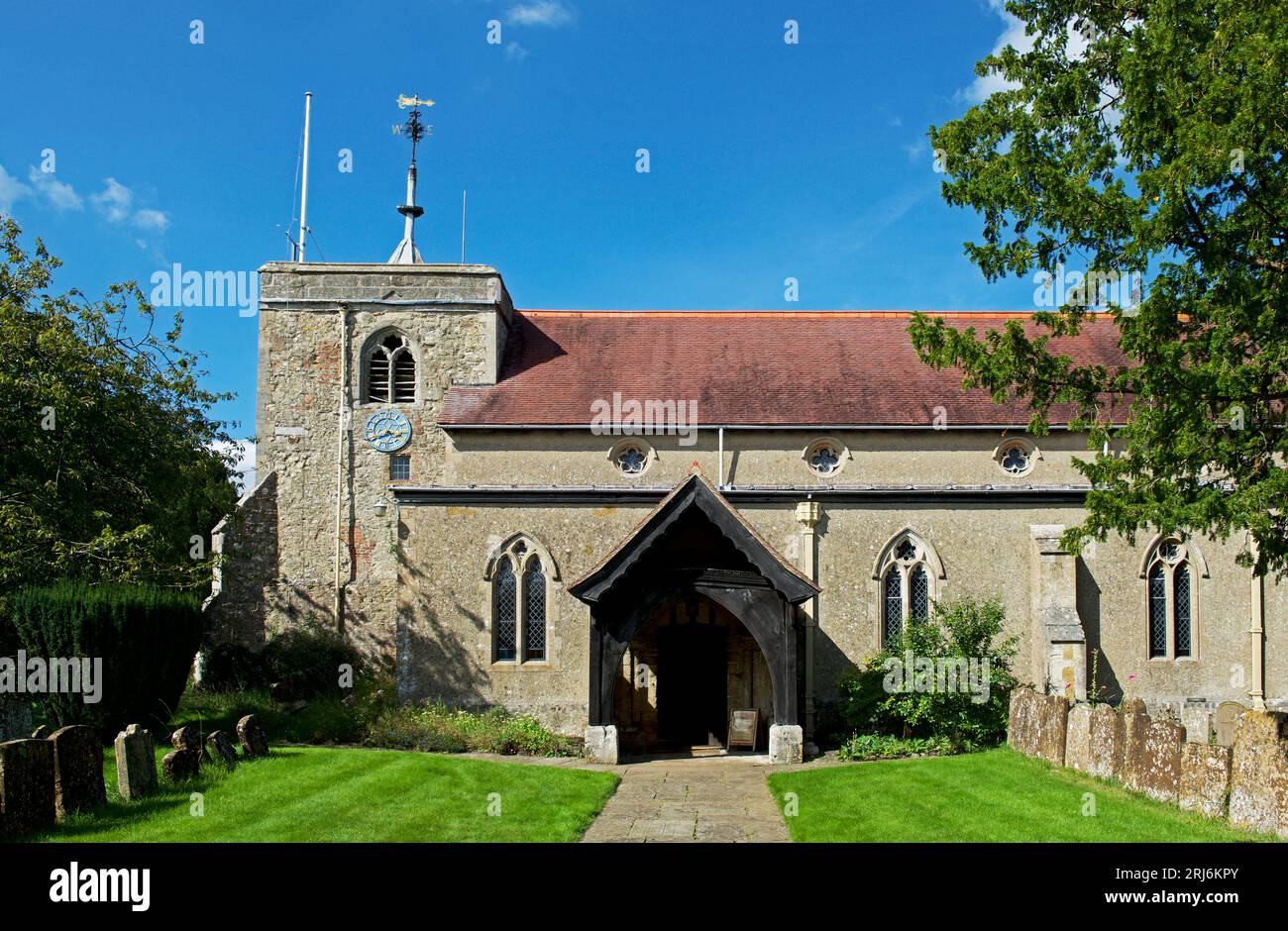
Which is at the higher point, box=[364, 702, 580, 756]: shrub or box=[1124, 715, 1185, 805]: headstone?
box=[1124, 715, 1185, 805]: headstone

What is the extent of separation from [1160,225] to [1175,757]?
21.5 feet

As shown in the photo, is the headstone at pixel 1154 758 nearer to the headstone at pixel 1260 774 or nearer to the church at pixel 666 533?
the headstone at pixel 1260 774

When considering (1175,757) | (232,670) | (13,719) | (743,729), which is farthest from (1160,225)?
(232,670)

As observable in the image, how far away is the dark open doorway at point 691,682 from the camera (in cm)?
2002

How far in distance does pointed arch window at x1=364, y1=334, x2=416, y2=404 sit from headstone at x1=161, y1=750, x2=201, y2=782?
12.3 m

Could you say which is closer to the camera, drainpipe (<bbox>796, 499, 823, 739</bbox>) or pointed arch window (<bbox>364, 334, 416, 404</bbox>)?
drainpipe (<bbox>796, 499, 823, 739</bbox>)

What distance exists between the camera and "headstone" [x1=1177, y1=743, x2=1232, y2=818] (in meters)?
11.3

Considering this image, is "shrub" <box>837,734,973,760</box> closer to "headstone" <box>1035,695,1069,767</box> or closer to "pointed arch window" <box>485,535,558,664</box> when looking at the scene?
"headstone" <box>1035,695,1069,767</box>

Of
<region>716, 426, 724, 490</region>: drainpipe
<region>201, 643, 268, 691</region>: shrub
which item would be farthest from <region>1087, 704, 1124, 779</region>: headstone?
<region>201, 643, 268, 691</region>: shrub

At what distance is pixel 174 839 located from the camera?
10.5 m

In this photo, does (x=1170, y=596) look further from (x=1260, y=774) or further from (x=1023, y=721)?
(x=1260, y=774)

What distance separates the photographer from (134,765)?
12.6 metres

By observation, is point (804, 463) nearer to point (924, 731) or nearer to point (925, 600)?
point (925, 600)
